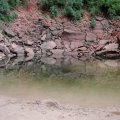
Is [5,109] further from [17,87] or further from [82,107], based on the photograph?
[17,87]

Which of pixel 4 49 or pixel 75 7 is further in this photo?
pixel 75 7

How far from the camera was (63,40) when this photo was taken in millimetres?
26312

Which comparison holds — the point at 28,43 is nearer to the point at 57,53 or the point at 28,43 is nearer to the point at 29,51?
the point at 29,51

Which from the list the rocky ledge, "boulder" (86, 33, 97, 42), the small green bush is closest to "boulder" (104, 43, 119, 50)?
the rocky ledge

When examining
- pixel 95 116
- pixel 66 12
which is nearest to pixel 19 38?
pixel 66 12

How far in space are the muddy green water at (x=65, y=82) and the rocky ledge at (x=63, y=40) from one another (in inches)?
148

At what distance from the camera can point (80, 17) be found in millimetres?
28047

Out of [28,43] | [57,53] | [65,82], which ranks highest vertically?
[28,43]

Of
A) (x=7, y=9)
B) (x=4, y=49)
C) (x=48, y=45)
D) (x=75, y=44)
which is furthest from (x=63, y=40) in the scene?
(x=4, y=49)

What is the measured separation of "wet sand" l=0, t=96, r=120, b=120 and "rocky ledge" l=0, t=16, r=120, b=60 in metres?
12.2

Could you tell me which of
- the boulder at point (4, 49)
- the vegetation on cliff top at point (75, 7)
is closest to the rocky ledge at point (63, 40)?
the boulder at point (4, 49)

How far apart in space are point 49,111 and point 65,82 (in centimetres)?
503

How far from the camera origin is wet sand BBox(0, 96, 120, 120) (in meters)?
10.6

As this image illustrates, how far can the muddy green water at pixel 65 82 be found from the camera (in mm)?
13422
